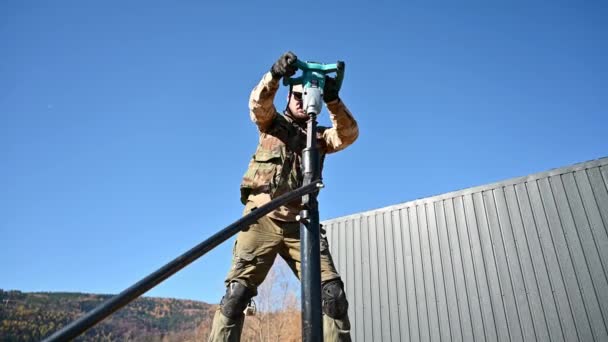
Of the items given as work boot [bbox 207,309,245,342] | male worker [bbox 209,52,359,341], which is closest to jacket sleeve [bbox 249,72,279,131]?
male worker [bbox 209,52,359,341]

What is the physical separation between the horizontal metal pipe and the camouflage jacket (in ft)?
4.22

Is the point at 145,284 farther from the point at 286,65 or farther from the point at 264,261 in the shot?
the point at 264,261

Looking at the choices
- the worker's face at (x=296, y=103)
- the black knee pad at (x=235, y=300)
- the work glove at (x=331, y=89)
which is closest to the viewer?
the work glove at (x=331, y=89)

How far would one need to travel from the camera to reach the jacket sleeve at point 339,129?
242 cm

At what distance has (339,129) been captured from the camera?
2.54 meters

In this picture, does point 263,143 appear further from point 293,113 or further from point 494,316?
point 494,316

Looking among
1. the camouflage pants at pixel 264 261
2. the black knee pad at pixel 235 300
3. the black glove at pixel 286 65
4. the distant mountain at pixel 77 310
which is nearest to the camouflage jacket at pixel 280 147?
the camouflage pants at pixel 264 261

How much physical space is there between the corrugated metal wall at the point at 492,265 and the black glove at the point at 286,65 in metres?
6.57

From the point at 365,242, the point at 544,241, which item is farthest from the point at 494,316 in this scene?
the point at 365,242

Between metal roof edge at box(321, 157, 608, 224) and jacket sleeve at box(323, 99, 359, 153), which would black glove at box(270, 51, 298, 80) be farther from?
metal roof edge at box(321, 157, 608, 224)

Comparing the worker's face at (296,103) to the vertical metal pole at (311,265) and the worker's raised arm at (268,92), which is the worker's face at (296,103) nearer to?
the worker's raised arm at (268,92)

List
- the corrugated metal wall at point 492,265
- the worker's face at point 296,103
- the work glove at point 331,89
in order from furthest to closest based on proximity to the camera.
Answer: the corrugated metal wall at point 492,265 < the worker's face at point 296,103 < the work glove at point 331,89

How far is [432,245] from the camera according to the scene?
7.67 meters

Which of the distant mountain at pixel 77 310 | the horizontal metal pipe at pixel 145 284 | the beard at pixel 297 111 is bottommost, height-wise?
the horizontal metal pipe at pixel 145 284
